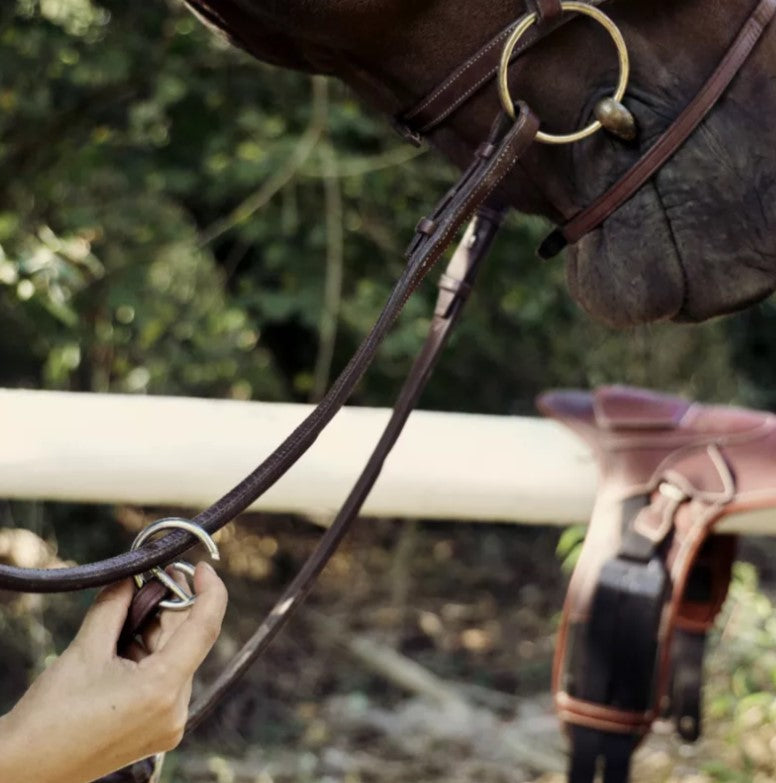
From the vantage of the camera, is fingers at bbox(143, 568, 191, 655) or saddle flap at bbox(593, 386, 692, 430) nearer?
fingers at bbox(143, 568, 191, 655)

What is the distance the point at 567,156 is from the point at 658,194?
0.13m

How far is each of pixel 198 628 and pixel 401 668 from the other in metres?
2.59

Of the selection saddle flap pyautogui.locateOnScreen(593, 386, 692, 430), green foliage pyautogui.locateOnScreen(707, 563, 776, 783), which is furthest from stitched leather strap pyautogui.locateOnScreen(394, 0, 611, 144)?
green foliage pyautogui.locateOnScreen(707, 563, 776, 783)

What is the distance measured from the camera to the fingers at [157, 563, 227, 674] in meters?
1.02

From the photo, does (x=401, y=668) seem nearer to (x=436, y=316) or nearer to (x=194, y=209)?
(x=194, y=209)

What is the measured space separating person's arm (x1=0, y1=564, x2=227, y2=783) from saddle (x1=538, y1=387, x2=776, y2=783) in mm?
994

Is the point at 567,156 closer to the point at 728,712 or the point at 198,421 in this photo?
the point at 198,421

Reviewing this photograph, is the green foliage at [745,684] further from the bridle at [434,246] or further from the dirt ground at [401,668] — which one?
the bridle at [434,246]

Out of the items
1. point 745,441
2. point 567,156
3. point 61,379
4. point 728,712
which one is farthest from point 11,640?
point 567,156

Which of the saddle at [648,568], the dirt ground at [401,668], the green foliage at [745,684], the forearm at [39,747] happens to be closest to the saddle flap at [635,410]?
the saddle at [648,568]

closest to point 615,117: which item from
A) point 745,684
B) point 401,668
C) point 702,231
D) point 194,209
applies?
point 702,231

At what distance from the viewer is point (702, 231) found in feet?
4.54

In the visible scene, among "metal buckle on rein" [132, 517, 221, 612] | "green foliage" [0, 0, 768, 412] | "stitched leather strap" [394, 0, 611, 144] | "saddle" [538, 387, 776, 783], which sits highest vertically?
"green foliage" [0, 0, 768, 412]

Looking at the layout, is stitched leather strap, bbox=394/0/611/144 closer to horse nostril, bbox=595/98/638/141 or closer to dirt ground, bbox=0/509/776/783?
horse nostril, bbox=595/98/638/141
